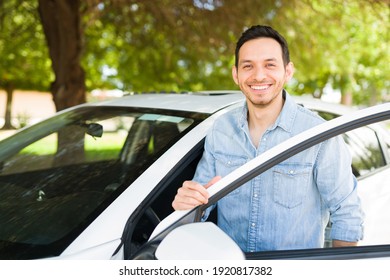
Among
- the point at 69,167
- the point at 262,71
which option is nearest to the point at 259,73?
the point at 262,71

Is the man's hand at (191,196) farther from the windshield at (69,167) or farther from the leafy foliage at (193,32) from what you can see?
the leafy foliage at (193,32)

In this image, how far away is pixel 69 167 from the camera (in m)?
2.75

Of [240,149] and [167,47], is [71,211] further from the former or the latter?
[167,47]

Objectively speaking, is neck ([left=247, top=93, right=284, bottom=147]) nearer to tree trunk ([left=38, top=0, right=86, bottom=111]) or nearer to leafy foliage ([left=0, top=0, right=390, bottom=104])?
leafy foliage ([left=0, top=0, right=390, bottom=104])

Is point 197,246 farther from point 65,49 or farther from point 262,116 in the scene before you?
point 65,49

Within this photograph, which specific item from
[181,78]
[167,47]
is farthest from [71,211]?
[181,78]

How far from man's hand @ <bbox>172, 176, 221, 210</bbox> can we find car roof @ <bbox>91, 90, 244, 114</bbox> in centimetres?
87

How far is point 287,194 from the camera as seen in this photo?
188 centimetres

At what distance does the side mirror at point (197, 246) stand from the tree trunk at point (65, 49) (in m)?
4.69

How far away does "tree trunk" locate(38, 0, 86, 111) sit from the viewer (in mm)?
5715

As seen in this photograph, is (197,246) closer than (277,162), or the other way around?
(197,246)

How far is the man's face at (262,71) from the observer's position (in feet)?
6.44

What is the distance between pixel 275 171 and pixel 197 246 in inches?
20.1

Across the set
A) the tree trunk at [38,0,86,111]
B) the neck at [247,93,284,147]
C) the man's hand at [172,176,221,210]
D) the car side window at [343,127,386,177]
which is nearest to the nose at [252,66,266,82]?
the neck at [247,93,284,147]
